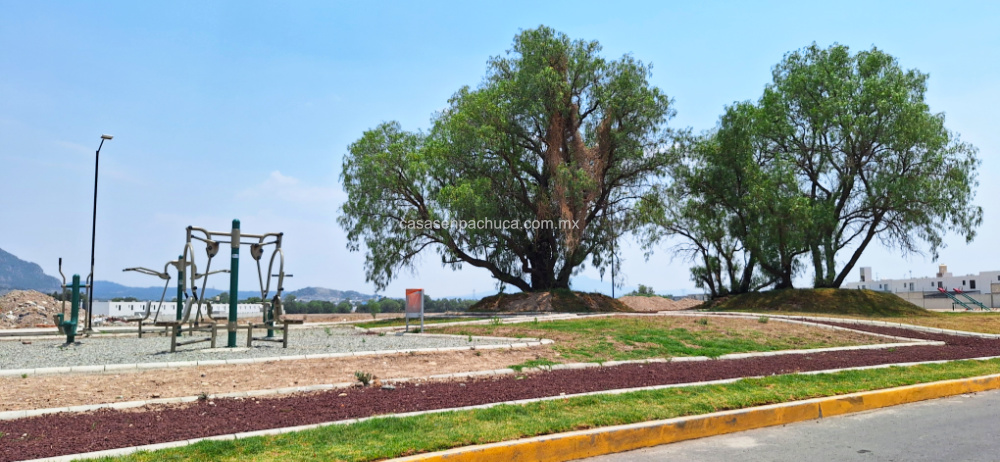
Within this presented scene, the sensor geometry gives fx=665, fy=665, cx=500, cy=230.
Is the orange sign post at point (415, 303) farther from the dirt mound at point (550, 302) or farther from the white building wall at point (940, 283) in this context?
the white building wall at point (940, 283)

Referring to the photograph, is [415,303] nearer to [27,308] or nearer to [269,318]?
[269,318]

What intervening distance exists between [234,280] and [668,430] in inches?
390

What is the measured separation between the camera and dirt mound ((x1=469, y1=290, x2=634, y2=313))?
3447 cm

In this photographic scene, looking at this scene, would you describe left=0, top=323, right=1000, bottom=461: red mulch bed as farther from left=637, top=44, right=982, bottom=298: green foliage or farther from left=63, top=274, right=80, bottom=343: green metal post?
left=637, top=44, right=982, bottom=298: green foliage

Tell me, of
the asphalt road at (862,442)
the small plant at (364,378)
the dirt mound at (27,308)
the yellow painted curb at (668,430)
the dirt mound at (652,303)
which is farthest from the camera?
the dirt mound at (652,303)

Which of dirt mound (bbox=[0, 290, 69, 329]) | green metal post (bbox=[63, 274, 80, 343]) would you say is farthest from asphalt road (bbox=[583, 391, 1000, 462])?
dirt mound (bbox=[0, 290, 69, 329])

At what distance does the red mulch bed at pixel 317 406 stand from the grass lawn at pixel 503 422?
647 millimetres

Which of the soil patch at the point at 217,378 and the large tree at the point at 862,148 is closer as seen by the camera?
the soil patch at the point at 217,378

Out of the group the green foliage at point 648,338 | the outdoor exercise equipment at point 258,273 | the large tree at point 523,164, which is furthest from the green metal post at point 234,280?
the large tree at point 523,164

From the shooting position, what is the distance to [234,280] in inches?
546

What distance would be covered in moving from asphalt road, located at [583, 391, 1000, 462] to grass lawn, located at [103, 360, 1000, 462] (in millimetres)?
603

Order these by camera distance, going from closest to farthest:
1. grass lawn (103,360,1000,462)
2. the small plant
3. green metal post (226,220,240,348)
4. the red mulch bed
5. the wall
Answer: grass lawn (103,360,1000,462) < the red mulch bed < the small plant < green metal post (226,220,240,348) < the wall

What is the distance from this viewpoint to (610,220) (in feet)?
121

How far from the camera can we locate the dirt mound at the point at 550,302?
34.5 m
